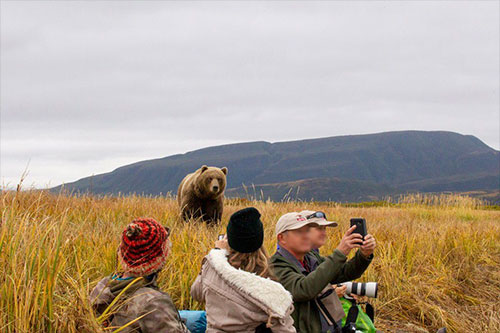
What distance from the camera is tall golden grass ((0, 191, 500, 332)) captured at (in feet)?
8.71

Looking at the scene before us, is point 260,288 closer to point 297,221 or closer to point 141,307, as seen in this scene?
point 141,307

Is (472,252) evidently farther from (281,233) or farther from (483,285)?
(281,233)

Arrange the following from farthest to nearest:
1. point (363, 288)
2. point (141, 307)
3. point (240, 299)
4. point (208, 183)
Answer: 1. point (208, 183)
2. point (363, 288)
3. point (240, 299)
4. point (141, 307)

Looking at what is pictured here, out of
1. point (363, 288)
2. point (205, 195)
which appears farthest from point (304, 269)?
point (205, 195)

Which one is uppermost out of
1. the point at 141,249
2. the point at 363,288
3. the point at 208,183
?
the point at 208,183

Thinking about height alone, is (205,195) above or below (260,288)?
above

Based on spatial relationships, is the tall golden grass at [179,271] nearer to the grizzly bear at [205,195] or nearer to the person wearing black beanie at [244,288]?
the person wearing black beanie at [244,288]

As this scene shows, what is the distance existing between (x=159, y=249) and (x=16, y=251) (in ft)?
3.15

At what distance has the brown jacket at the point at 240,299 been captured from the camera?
8.80 feet

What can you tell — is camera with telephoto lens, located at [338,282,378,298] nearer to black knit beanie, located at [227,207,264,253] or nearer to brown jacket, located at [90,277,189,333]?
black knit beanie, located at [227,207,264,253]

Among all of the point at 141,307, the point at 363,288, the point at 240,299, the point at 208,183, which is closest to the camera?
the point at 141,307

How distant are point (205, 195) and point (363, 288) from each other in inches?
252

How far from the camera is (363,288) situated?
3826 mm

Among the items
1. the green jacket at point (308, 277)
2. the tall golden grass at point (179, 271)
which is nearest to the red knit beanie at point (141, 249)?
the tall golden grass at point (179, 271)
